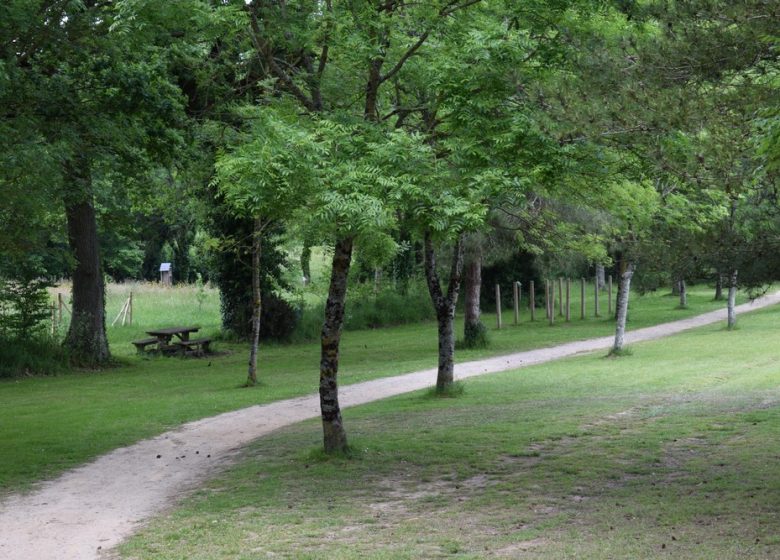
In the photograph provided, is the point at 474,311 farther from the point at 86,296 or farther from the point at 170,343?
the point at 86,296

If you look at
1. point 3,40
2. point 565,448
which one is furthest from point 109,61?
point 565,448

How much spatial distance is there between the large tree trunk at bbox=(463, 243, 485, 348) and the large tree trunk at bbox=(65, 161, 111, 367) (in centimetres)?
1044

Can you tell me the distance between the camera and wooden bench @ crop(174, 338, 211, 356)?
2734 centimetres

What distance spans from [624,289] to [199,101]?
37.8 feet

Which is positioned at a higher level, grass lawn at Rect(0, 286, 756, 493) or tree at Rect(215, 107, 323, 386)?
tree at Rect(215, 107, 323, 386)

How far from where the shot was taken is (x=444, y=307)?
57.8 feet

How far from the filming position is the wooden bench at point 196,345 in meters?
27.3

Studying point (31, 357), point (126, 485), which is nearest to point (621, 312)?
point (31, 357)

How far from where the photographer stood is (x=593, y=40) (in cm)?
1014

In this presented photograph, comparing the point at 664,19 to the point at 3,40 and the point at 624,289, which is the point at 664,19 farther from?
the point at 624,289

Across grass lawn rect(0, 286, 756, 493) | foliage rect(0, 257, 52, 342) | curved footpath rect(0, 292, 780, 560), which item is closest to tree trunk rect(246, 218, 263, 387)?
grass lawn rect(0, 286, 756, 493)

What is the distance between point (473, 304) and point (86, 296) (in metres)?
11.7

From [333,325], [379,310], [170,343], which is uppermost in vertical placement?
[333,325]

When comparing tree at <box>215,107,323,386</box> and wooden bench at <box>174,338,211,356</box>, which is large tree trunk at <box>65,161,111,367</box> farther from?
tree at <box>215,107,323,386</box>
